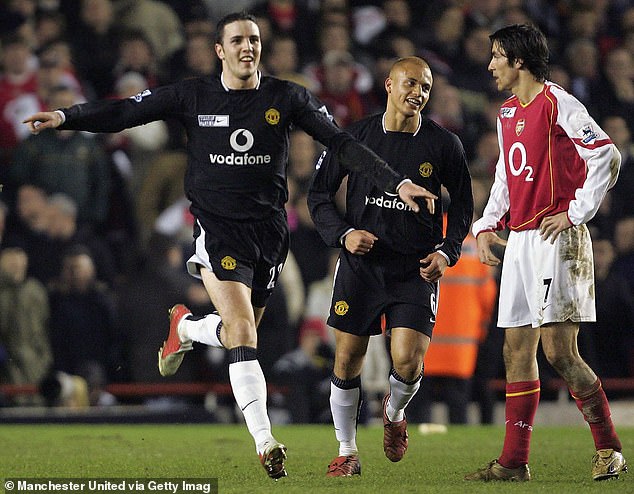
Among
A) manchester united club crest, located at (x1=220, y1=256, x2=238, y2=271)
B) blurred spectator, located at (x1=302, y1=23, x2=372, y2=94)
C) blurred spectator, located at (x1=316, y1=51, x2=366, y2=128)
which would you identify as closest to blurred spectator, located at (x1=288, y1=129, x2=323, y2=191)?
blurred spectator, located at (x1=316, y1=51, x2=366, y2=128)

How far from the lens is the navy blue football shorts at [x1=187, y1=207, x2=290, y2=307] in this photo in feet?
24.8

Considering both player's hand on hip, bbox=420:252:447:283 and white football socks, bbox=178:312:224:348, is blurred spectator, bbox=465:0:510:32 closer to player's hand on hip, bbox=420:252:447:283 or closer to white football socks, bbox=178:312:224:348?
white football socks, bbox=178:312:224:348

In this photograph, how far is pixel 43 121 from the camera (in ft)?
24.2

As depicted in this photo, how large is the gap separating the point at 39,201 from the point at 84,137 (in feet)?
2.83

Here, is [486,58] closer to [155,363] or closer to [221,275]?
[155,363]

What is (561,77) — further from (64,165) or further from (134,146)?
(64,165)

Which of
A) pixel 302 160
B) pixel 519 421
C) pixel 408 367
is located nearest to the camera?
pixel 519 421

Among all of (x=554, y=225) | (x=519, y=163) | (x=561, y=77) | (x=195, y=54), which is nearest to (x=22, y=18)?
(x=195, y=54)

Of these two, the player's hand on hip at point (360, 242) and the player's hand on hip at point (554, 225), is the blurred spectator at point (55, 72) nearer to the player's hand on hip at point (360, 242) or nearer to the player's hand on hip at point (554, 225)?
the player's hand on hip at point (360, 242)

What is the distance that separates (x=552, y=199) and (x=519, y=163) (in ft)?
0.98

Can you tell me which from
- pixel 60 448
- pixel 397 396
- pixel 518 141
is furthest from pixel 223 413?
pixel 518 141

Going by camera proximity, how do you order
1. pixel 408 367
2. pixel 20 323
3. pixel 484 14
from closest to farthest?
pixel 408 367, pixel 20 323, pixel 484 14

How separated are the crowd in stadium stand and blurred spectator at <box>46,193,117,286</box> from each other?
0.08ft

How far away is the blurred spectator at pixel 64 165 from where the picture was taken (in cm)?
1431
